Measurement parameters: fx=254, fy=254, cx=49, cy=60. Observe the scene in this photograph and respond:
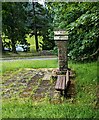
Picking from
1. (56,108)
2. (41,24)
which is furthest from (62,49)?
(41,24)

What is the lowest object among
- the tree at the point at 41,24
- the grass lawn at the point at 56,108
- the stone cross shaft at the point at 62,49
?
the grass lawn at the point at 56,108

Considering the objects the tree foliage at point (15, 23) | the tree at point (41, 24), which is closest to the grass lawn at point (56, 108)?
the tree at point (41, 24)

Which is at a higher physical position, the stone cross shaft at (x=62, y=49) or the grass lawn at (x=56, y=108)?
the stone cross shaft at (x=62, y=49)

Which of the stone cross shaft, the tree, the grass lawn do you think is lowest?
the grass lawn

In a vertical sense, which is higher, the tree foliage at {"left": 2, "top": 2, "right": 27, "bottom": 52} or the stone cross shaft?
Answer: the tree foliage at {"left": 2, "top": 2, "right": 27, "bottom": 52}

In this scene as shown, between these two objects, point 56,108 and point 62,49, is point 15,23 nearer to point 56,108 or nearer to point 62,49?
point 62,49

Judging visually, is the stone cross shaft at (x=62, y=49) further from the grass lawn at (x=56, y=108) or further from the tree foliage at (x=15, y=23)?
the tree foliage at (x=15, y=23)

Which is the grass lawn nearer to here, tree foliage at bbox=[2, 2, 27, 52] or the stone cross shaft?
the stone cross shaft

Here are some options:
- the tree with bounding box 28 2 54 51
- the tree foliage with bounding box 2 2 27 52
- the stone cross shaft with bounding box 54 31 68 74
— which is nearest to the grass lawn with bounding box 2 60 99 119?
the stone cross shaft with bounding box 54 31 68 74

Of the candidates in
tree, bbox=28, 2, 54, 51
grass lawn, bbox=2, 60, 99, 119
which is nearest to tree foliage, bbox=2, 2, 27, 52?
tree, bbox=28, 2, 54, 51

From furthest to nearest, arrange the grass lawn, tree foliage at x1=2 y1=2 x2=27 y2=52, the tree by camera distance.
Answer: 1. the tree
2. tree foliage at x1=2 y1=2 x2=27 y2=52
3. the grass lawn

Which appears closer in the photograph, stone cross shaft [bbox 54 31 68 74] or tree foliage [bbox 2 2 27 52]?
stone cross shaft [bbox 54 31 68 74]

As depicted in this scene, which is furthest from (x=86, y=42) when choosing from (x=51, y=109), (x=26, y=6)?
(x=26, y=6)

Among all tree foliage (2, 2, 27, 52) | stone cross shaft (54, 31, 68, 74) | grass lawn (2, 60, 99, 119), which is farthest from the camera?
tree foliage (2, 2, 27, 52)
